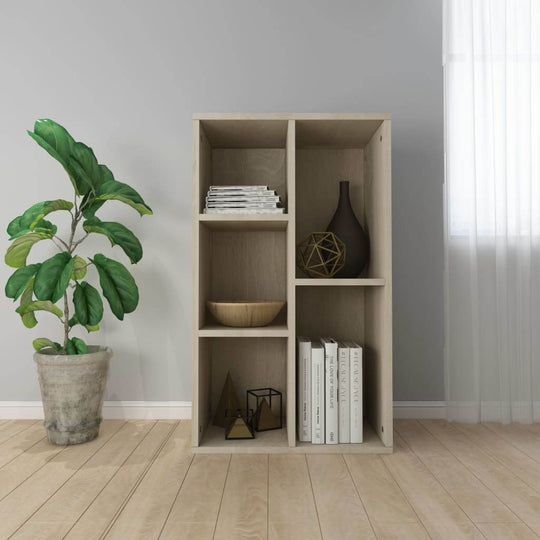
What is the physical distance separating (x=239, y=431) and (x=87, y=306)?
0.75 metres

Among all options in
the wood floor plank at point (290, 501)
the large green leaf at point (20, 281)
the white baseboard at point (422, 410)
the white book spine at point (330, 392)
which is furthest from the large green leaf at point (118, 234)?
the white baseboard at point (422, 410)

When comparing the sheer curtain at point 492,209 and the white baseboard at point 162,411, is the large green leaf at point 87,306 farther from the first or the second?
the sheer curtain at point 492,209

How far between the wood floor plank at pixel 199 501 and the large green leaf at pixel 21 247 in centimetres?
101

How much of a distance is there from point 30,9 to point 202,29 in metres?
0.79

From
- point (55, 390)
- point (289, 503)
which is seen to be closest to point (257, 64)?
point (55, 390)

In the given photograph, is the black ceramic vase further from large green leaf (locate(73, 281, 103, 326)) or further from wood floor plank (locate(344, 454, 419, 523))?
large green leaf (locate(73, 281, 103, 326))

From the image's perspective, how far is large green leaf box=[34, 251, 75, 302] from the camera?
1.76 metres

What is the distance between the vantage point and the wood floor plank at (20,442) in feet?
5.99

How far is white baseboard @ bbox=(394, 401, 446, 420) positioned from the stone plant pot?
1315 millimetres

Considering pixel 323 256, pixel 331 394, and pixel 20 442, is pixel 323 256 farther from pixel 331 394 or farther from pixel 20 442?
pixel 20 442

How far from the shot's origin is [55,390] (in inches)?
75.9

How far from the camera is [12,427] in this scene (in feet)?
7.16

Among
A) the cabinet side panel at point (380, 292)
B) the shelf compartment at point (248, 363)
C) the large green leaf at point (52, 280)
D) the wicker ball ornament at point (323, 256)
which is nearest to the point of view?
the large green leaf at point (52, 280)

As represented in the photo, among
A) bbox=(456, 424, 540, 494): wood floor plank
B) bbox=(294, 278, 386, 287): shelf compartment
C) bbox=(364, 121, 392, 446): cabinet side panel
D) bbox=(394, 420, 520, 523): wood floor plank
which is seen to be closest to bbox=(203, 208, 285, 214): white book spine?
bbox=(294, 278, 386, 287): shelf compartment
